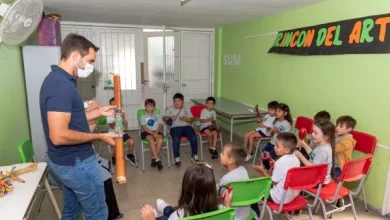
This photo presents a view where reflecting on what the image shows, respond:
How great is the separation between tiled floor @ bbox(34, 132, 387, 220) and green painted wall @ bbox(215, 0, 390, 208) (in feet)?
2.95

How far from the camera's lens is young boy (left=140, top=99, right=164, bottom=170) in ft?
12.5

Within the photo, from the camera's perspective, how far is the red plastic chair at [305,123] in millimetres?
3295

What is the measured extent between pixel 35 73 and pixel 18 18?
1.37m

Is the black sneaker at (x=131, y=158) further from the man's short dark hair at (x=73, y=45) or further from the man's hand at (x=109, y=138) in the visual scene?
the man's short dark hair at (x=73, y=45)

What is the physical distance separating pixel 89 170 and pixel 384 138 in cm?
256

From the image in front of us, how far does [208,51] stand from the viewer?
6027 mm

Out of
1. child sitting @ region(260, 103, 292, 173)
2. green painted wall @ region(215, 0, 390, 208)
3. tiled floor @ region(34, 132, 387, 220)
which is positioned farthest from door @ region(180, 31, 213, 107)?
child sitting @ region(260, 103, 292, 173)

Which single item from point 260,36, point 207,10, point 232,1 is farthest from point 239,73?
point 232,1

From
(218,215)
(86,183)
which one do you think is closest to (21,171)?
(86,183)

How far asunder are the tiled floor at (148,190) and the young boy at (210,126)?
0.16 m

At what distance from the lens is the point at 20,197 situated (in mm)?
1574

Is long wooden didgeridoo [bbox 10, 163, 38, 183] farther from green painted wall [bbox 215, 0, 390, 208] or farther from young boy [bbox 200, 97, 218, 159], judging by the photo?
green painted wall [bbox 215, 0, 390, 208]

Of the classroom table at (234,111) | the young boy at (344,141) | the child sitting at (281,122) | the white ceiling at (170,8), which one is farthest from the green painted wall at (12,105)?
the young boy at (344,141)

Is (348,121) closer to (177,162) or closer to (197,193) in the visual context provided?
(197,193)
